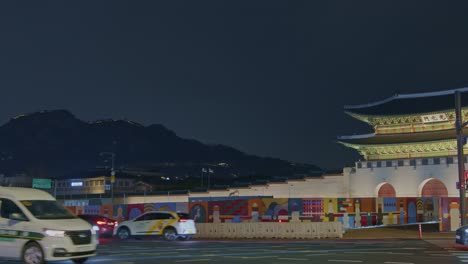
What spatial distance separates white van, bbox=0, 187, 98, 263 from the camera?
14.1 metres

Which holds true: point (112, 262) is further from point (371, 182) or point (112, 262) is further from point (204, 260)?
point (371, 182)

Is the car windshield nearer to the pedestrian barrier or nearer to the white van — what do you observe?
the white van

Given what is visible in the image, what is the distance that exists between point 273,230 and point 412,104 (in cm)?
4199

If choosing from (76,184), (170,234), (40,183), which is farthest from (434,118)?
(76,184)

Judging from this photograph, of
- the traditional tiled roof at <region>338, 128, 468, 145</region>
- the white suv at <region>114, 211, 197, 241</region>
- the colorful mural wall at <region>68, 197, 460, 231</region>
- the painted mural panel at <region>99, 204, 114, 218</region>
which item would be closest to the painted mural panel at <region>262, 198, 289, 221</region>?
the colorful mural wall at <region>68, 197, 460, 231</region>

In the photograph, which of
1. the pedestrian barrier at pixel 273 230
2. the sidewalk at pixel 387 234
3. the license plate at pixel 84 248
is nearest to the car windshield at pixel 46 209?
the license plate at pixel 84 248

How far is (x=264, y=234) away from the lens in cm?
3284

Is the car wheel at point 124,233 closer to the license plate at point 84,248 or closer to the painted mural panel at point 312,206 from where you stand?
the license plate at point 84,248

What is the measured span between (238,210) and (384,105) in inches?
1347

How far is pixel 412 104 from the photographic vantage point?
69438 mm

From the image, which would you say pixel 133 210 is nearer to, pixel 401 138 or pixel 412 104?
pixel 401 138

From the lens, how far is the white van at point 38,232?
46.2 ft

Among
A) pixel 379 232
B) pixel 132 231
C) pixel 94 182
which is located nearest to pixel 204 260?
pixel 132 231

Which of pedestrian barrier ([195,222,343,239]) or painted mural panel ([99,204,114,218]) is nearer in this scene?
pedestrian barrier ([195,222,343,239])
